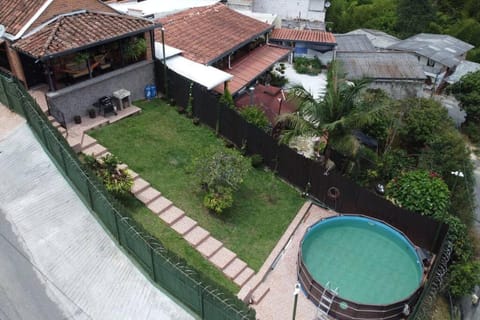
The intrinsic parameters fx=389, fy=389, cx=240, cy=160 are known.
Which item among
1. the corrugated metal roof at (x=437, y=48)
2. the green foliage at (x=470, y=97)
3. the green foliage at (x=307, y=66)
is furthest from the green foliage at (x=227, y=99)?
the corrugated metal roof at (x=437, y=48)

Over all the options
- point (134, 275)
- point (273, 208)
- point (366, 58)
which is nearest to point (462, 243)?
point (273, 208)

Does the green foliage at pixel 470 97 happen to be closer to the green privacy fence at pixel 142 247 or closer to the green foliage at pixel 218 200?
the green foliage at pixel 218 200

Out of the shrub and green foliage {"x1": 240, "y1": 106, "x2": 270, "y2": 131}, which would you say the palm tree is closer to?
the shrub

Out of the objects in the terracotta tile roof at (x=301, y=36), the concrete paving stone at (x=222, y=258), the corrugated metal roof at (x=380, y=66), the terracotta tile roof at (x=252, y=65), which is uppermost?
the terracotta tile roof at (x=252, y=65)

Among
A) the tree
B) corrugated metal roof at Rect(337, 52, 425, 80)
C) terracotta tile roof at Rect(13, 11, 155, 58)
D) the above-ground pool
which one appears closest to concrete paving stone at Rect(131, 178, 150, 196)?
the tree

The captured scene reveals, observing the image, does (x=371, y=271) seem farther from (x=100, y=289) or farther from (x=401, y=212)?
(x=100, y=289)

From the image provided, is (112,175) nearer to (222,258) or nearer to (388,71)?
(222,258)
